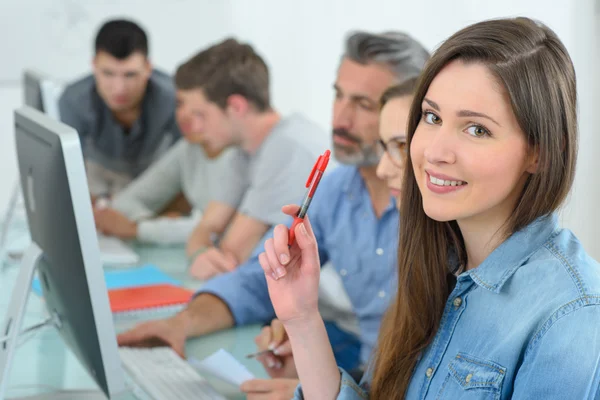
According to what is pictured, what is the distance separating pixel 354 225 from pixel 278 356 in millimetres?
371

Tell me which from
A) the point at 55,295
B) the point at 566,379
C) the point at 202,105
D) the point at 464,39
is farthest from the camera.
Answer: the point at 202,105

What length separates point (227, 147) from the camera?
2428 millimetres

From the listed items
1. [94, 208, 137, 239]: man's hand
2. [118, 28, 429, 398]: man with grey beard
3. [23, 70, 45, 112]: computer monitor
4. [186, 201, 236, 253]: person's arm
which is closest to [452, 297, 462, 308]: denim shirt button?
[118, 28, 429, 398]: man with grey beard

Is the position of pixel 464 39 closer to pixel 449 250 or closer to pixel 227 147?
pixel 449 250

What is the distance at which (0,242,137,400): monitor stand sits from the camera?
111cm

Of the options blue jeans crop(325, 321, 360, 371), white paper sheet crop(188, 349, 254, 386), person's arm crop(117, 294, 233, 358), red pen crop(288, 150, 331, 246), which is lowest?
blue jeans crop(325, 321, 360, 371)

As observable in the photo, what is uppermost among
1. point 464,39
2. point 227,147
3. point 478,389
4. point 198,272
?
point 464,39

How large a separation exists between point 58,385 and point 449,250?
0.75 m

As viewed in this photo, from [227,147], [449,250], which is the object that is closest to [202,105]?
[227,147]

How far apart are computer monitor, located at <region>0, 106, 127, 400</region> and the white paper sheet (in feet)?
0.71

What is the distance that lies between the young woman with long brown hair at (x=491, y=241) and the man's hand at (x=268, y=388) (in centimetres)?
20

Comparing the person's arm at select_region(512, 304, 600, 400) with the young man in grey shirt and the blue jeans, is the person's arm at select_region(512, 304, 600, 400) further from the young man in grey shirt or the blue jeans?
the young man in grey shirt

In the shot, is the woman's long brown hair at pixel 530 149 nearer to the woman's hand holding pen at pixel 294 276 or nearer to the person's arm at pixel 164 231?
the woman's hand holding pen at pixel 294 276

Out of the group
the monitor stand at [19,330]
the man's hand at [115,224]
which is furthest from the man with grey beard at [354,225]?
the man's hand at [115,224]
